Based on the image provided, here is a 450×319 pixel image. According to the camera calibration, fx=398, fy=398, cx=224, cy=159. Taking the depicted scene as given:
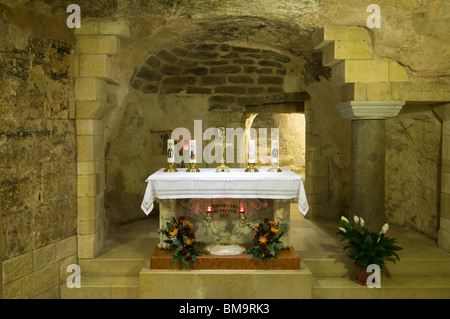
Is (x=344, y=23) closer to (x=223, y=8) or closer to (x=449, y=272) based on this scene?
(x=223, y=8)

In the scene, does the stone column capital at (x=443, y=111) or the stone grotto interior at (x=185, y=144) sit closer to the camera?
the stone grotto interior at (x=185, y=144)

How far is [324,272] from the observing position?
15.7ft

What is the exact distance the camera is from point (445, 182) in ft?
17.0

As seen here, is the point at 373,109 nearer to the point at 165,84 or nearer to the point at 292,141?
the point at 165,84

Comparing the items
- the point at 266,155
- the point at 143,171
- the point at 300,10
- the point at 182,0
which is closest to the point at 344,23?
the point at 300,10

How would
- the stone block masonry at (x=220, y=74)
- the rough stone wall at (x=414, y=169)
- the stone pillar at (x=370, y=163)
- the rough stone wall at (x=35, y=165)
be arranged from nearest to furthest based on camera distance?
the rough stone wall at (x=35, y=165)
the stone pillar at (x=370, y=163)
the rough stone wall at (x=414, y=169)
the stone block masonry at (x=220, y=74)

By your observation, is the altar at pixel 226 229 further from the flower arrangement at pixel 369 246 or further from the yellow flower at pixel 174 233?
the flower arrangement at pixel 369 246

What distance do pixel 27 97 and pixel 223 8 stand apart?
2416 mm

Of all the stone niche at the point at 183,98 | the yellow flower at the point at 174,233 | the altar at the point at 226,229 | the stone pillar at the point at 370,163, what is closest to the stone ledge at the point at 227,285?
the altar at the point at 226,229

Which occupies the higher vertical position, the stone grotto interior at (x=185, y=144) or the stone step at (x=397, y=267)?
the stone grotto interior at (x=185, y=144)

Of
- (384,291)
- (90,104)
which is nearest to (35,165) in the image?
(90,104)

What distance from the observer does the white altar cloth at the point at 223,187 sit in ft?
14.5

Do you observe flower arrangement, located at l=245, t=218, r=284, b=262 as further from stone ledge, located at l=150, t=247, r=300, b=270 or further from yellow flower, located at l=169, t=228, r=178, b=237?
yellow flower, located at l=169, t=228, r=178, b=237

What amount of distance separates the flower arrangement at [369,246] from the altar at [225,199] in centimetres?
68
